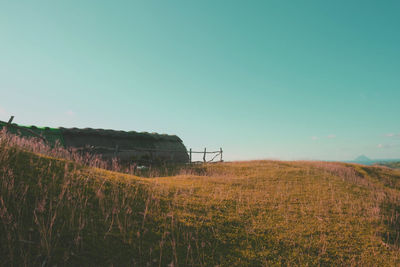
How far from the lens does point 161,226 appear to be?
4633 millimetres

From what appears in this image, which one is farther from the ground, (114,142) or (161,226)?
(114,142)

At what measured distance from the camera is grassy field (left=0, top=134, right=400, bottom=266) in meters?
3.61

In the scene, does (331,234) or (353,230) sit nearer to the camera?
(331,234)

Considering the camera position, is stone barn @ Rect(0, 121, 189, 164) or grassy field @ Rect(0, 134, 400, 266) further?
stone barn @ Rect(0, 121, 189, 164)

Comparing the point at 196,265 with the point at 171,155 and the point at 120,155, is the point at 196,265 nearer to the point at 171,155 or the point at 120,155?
the point at 120,155

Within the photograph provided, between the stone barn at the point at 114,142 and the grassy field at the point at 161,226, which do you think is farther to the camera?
the stone barn at the point at 114,142

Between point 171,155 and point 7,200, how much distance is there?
796 inches

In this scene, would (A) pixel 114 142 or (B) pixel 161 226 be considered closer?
(B) pixel 161 226

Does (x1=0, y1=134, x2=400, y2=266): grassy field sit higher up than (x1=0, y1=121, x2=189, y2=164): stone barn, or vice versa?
(x1=0, y1=121, x2=189, y2=164): stone barn

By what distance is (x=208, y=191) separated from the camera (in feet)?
26.1

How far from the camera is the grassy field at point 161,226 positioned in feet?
11.8

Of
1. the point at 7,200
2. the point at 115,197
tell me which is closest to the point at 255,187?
the point at 115,197

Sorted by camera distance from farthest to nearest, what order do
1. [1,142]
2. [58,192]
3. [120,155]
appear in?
[120,155], [1,142], [58,192]

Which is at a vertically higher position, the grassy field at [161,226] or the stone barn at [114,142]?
the stone barn at [114,142]
